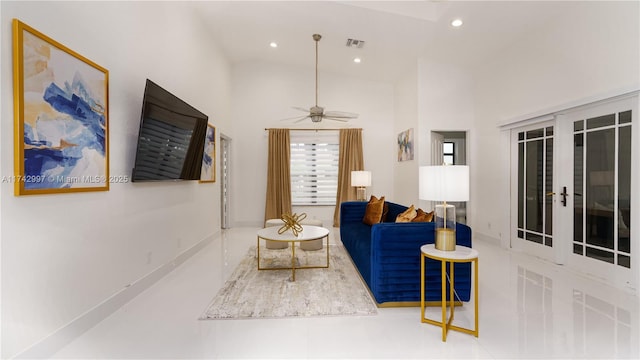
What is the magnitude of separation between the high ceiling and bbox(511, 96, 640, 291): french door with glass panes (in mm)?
1327

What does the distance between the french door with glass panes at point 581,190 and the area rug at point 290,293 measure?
264cm

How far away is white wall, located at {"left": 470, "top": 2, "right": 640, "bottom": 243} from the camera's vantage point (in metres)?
3.05

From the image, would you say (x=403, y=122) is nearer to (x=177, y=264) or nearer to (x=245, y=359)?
(x=177, y=264)

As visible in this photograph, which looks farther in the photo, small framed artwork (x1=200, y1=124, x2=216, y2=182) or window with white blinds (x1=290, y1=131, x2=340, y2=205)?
window with white blinds (x1=290, y1=131, x2=340, y2=205)

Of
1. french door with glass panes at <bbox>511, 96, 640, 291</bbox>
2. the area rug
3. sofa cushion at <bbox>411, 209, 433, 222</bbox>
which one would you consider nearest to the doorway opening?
french door with glass panes at <bbox>511, 96, 640, 291</bbox>

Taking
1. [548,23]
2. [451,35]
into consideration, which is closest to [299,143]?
[451,35]

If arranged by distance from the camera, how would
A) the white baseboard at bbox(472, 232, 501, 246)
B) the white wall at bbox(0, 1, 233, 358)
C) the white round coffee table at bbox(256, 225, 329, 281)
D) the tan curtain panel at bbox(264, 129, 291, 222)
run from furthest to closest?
the tan curtain panel at bbox(264, 129, 291, 222) → the white baseboard at bbox(472, 232, 501, 246) → the white round coffee table at bbox(256, 225, 329, 281) → the white wall at bbox(0, 1, 233, 358)

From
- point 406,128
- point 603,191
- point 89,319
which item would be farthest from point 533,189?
point 89,319

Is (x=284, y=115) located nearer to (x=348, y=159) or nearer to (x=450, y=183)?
(x=348, y=159)

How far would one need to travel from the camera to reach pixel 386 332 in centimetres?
224

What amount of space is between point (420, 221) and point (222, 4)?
384 cm

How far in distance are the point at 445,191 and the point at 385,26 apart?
3248 millimetres

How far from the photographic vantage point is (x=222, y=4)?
420cm

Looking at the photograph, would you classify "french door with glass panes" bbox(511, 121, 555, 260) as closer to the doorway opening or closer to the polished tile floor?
the doorway opening
